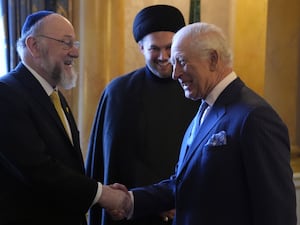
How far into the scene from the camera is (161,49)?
2.44 meters

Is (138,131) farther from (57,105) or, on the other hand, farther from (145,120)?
(57,105)

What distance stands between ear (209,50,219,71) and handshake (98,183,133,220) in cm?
75

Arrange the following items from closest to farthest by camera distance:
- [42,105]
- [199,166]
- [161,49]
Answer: [199,166] → [42,105] → [161,49]

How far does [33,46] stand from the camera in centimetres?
202

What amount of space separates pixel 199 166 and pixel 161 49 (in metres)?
0.95

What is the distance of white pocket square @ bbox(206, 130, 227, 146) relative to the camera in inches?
61.7

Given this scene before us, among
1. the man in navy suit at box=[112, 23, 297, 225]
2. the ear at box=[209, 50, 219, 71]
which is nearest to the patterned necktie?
the man in navy suit at box=[112, 23, 297, 225]

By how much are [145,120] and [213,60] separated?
2.99 feet

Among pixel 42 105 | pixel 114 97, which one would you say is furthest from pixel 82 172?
pixel 114 97

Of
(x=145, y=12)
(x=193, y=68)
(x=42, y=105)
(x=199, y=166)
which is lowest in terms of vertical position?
(x=199, y=166)

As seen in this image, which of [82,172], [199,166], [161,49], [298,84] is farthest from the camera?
[298,84]

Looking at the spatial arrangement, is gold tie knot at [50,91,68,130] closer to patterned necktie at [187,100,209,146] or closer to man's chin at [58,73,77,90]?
man's chin at [58,73,77,90]

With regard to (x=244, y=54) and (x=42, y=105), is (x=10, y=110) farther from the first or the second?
(x=244, y=54)

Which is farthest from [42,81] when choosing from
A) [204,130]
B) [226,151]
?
[226,151]
